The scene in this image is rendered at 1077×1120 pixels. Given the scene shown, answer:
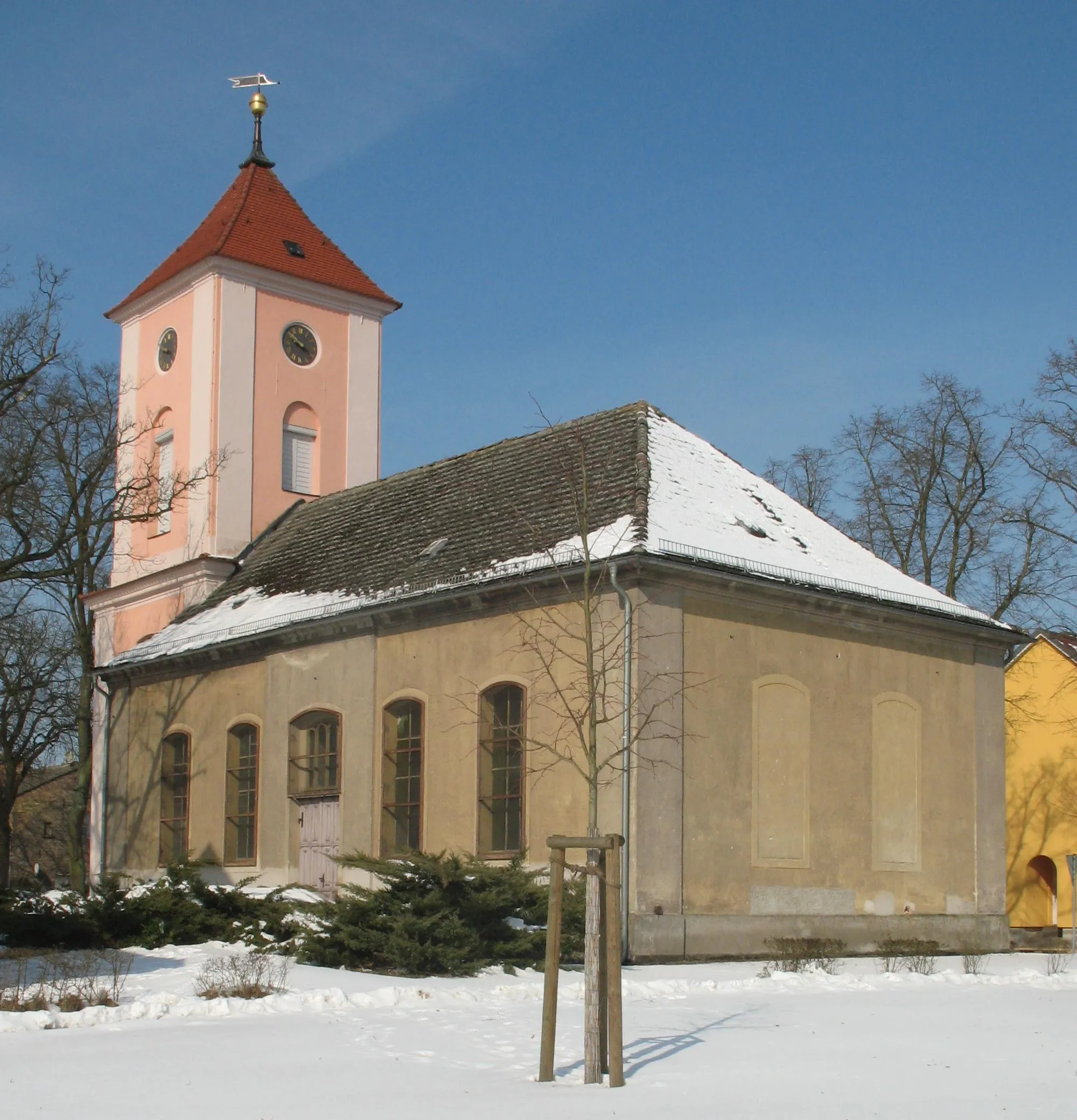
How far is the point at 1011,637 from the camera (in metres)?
24.1

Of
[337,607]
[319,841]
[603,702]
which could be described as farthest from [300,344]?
[603,702]

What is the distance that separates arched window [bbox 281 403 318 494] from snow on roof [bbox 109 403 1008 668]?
376 centimetres

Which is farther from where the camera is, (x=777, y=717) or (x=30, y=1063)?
(x=777, y=717)

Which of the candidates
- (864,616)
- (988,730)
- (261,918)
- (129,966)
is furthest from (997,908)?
(129,966)

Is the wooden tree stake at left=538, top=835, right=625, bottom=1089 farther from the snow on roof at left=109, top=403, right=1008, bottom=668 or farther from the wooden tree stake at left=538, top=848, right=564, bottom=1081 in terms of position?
the snow on roof at left=109, top=403, right=1008, bottom=668

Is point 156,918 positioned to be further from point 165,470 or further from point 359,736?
point 165,470

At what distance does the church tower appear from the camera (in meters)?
31.2

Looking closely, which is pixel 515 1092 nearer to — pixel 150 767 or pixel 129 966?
pixel 129 966

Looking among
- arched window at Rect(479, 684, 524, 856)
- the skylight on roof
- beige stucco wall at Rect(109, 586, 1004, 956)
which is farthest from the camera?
the skylight on roof

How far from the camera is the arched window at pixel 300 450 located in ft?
106

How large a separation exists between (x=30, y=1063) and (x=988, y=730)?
17106 millimetres

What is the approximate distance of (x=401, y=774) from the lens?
2289 cm

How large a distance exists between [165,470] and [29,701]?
843cm

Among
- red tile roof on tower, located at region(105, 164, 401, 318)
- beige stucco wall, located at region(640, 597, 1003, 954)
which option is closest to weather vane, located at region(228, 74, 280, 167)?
red tile roof on tower, located at region(105, 164, 401, 318)
